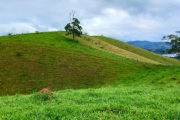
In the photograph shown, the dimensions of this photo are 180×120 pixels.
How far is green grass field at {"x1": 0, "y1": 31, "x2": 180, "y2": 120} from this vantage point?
9.43m

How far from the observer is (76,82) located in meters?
35.4

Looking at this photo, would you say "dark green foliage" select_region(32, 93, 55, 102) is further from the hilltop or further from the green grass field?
the hilltop

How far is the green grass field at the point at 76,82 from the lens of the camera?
9430 mm

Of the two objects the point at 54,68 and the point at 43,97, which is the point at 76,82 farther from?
the point at 43,97

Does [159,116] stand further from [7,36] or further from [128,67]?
[7,36]

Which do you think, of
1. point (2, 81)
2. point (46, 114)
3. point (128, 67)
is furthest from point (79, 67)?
point (46, 114)

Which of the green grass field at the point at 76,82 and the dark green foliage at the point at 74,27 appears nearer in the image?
the green grass field at the point at 76,82

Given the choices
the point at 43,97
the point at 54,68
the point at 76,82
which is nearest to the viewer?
the point at 43,97

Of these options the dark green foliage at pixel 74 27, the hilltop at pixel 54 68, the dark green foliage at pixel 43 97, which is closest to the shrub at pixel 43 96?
the dark green foliage at pixel 43 97

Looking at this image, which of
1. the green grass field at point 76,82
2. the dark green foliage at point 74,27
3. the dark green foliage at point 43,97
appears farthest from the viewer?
the dark green foliage at point 74,27

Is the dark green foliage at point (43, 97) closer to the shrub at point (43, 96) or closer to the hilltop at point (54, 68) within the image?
the shrub at point (43, 96)

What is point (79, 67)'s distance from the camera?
1639 inches

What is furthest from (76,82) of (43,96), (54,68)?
(43,96)

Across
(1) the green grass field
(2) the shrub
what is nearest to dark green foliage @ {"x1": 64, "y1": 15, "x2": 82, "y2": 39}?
Answer: (1) the green grass field
